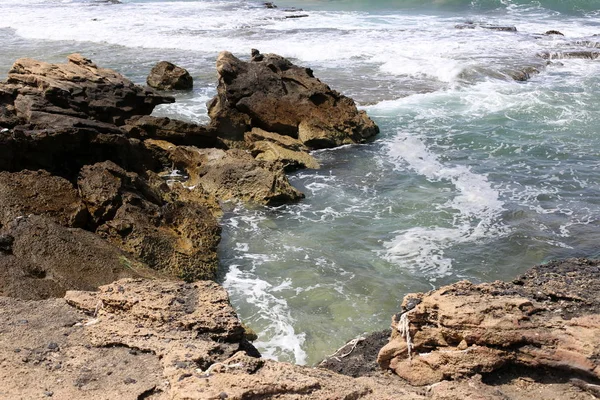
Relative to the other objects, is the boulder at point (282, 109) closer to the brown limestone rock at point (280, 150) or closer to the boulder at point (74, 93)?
the brown limestone rock at point (280, 150)

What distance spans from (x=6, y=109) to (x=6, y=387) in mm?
6242

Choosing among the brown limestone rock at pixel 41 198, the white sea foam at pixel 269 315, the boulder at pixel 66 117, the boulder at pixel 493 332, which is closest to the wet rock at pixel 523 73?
the boulder at pixel 66 117

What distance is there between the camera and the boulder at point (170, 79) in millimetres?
16922

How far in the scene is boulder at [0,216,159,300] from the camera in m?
5.38

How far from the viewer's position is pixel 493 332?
3.75m

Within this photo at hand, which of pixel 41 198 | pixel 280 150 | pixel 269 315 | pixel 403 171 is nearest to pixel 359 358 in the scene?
pixel 269 315

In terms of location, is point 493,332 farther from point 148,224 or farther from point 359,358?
point 148,224

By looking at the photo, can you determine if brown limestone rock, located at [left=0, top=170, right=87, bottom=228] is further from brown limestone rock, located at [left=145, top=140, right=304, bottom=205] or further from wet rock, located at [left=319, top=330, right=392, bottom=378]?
wet rock, located at [left=319, top=330, right=392, bottom=378]

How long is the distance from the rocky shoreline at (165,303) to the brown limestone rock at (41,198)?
0.7 inches

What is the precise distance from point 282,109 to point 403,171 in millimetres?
3035

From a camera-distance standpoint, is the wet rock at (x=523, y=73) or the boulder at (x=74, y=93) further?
the wet rock at (x=523, y=73)

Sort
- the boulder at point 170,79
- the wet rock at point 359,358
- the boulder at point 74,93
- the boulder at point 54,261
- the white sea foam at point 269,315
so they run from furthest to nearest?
the boulder at point 170,79, the boulder at point 74,93, the white sea foam at point 269,315, the boulder at point 54,261, the wet rock at point 359,358

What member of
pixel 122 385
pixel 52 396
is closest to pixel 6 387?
pixel 52 396

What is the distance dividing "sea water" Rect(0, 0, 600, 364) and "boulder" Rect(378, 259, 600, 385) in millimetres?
2215
